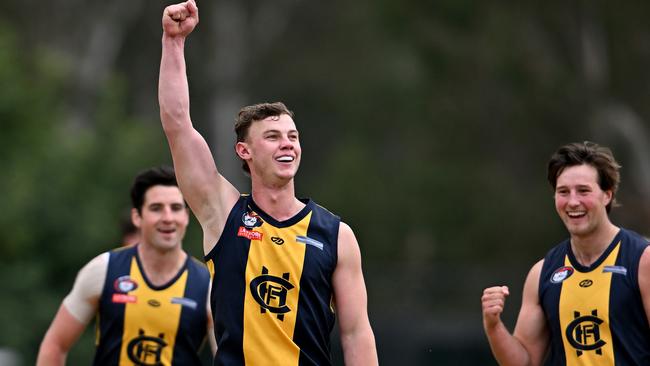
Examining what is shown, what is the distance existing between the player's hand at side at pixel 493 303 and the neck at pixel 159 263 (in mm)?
2327

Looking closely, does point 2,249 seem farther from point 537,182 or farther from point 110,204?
point 537,182

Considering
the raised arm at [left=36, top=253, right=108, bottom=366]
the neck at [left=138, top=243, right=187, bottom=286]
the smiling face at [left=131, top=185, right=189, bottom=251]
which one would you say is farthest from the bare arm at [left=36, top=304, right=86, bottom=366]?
the smiling face at [left=131, top=185, right=189, bottom=251]

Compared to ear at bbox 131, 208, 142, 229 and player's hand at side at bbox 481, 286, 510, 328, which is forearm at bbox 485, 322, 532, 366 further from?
ear at bbox 131, 208, 142, 229

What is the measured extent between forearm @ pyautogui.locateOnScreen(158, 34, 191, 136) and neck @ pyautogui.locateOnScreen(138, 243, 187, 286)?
2.09m

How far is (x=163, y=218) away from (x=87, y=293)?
0.67 metres

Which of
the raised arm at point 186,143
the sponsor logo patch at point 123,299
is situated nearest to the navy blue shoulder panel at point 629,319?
the raised arm at point 186,143

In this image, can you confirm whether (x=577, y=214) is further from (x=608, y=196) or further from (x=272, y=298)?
(x=272, y=298)

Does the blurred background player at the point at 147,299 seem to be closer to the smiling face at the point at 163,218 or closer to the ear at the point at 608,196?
the smiling face at the point at 163,218

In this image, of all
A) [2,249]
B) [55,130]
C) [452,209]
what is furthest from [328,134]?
[2,249]

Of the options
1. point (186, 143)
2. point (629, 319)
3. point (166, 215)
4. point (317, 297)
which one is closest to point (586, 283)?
point (629, 319)

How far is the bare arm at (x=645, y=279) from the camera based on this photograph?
666cm

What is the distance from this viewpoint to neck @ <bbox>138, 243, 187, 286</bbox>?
27.5 ft

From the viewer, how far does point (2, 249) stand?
20.7 metres

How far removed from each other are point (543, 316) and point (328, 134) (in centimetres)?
3035
